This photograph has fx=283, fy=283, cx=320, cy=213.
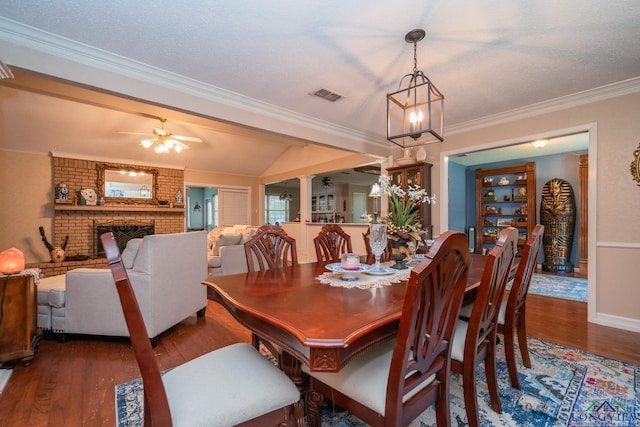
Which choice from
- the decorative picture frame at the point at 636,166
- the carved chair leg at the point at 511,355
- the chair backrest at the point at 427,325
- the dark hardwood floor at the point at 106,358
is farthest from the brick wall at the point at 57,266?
the decorative picture frame at the point at 636,166

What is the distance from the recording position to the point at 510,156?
5.87 metres

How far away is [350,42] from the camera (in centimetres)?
213

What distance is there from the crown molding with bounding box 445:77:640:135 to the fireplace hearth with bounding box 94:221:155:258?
6.56 meters

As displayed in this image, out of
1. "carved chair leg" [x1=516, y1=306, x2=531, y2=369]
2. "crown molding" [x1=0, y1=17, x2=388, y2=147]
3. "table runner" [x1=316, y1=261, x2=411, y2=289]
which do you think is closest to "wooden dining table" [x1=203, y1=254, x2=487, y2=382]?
"table runner" [x1=316, y1=261, x2=411, y2=289]

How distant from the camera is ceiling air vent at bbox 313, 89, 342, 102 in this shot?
116 inches

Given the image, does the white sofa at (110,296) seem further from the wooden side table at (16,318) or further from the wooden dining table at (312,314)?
the wooden dining table at (312,314)

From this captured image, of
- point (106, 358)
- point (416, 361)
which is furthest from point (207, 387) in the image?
point (106, 358)

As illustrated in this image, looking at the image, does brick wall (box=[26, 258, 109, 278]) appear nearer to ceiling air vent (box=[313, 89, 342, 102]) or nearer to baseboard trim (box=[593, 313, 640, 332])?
ceiling air vent (box=[313, 89, 342, 102])

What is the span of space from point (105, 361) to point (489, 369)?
2669 mm

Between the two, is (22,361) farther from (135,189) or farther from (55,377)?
(135,189)

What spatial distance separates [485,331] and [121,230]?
7.05 meters

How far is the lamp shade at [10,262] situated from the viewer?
2.08 meters

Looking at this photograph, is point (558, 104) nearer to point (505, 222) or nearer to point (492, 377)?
point (492, 377)

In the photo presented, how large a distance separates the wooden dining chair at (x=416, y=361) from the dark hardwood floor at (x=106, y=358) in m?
1.38
